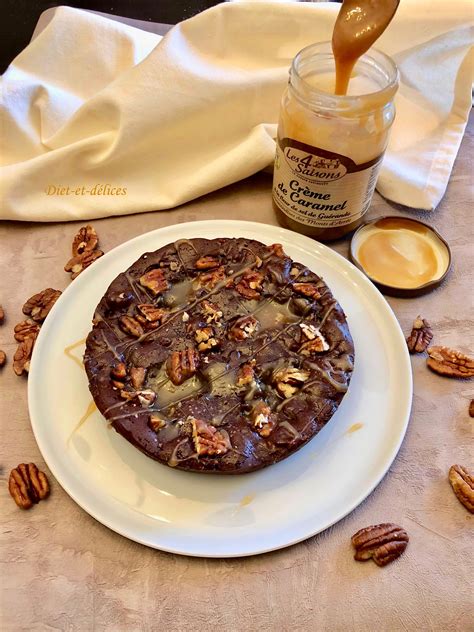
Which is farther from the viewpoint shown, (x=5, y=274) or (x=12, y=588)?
(x=5, y=274)

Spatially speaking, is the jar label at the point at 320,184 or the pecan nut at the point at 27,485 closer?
the pecan nut at the point at 27,485

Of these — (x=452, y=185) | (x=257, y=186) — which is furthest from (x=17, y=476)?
(x=452, y=185)

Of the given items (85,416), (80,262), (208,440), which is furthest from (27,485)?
(80,262)

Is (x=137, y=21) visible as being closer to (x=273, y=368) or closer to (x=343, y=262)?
(x=343, y=262)

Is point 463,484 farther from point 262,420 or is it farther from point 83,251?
point 83,251

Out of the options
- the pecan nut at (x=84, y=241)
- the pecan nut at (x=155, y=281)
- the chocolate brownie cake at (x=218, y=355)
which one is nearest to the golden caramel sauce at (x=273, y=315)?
the chocolate brownie cake at (x=218, y=355)

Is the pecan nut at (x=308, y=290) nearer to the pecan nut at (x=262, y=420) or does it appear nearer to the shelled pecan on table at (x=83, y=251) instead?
the pecan nut at (x=262, y=420)

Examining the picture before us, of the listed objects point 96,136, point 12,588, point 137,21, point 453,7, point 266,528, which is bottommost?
point 12,588
